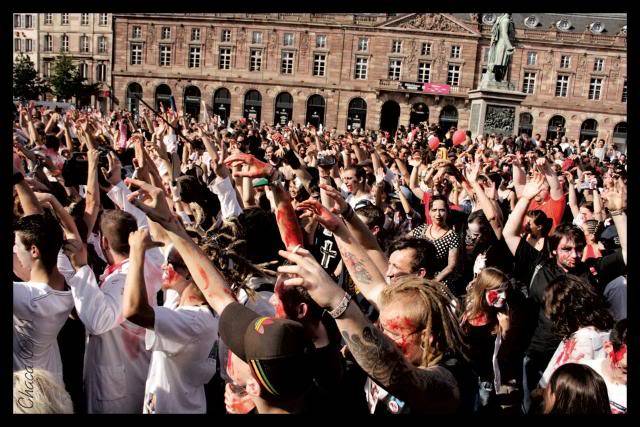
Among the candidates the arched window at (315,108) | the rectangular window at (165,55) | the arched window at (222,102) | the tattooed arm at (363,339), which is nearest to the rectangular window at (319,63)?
the arched window at (315,108)

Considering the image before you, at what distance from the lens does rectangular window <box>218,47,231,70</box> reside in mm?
52594

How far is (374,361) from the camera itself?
5.84 feet

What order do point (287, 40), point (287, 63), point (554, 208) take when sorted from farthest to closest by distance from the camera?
1. point (287, 63)
2. point (287, 40)
3. point (554, 208)

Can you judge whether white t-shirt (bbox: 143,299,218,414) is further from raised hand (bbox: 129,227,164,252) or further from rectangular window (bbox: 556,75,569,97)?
rectangular window (bbox: 556,75,569,97)

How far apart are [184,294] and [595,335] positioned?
2.51 m

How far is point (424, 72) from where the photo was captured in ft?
170

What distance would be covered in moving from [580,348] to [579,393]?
1.05 m

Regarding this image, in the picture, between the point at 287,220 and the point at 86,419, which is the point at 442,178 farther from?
the point at 86,419

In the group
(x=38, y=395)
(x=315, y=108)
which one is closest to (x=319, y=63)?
(x=315, y=108)

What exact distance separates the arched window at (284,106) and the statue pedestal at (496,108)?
38513 millimetres

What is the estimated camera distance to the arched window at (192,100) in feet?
176

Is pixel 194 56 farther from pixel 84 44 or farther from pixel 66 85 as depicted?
pixel 84 44

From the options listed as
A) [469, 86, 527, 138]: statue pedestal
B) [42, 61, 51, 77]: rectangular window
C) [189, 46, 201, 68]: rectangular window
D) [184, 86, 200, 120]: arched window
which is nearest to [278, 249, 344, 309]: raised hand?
[469, 86, 527, 138]: statue pedestal

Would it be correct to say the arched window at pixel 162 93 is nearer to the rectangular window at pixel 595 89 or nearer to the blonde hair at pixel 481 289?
the rectangular window at pixel 595 89
